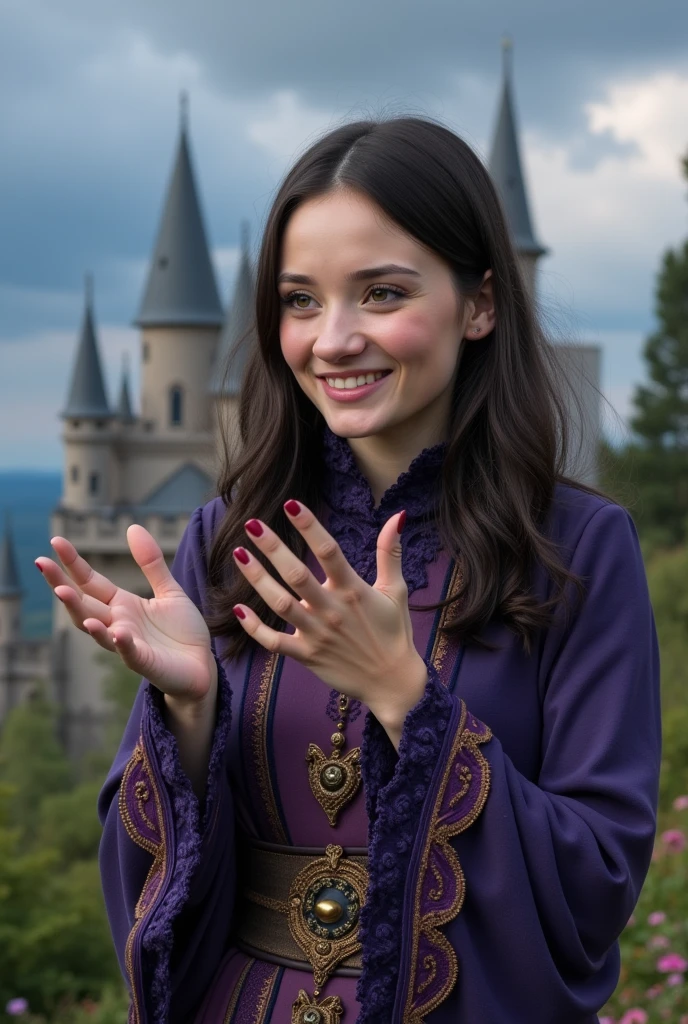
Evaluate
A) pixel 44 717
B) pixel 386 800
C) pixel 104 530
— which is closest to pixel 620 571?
pixel 386 800

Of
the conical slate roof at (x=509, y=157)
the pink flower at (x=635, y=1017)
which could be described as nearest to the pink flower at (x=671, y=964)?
the pink flower at (x=635, y=1017)

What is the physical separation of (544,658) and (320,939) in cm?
62

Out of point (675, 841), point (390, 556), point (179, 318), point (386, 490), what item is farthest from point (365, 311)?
point (179, 318)

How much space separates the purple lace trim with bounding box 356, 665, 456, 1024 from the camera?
2.17m

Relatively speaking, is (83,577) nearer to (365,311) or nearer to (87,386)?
(365,311)

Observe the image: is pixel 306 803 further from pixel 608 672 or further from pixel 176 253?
pixel 176 253

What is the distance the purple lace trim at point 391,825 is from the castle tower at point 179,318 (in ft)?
186

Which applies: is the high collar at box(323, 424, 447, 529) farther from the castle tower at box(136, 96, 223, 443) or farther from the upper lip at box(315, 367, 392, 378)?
the castle tower at box(136, 96, 223, 443)

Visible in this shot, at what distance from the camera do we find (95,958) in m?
10.2

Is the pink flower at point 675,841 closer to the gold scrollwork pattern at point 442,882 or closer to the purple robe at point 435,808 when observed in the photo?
the purple robe at point 435,808

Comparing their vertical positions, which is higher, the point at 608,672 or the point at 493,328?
the point at 493,328

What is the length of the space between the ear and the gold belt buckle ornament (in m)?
0.95

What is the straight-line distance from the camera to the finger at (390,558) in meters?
2.06

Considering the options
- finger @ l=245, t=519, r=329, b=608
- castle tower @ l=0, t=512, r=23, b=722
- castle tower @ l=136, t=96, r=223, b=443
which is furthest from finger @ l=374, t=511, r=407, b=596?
castle tower @ l=136, t=96, r=223, b=443
